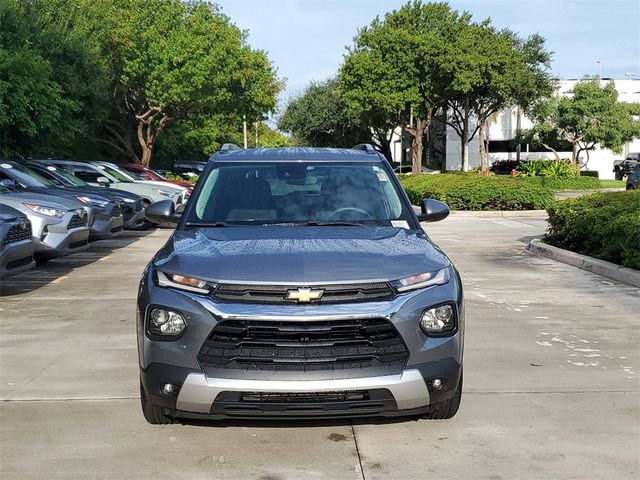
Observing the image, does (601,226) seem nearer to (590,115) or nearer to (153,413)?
(153,413)

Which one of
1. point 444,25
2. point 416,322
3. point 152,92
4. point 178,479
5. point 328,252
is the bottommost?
point 178,479

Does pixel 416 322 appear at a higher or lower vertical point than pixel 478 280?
higher

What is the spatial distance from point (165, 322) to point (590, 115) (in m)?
51.5

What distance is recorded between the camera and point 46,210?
1125 cm

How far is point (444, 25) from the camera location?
4516 cm

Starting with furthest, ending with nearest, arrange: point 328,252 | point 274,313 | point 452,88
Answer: point 452,88 → point 328,252 → point 274,313

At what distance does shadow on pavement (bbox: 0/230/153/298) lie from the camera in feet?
35.0

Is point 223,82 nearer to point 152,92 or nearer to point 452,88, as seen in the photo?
point 152,92

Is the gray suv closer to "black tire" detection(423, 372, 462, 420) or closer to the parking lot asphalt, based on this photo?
"black tire" detection(423, 372, 462, 420)

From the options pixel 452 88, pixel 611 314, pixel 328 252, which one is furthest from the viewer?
pixel 452 88

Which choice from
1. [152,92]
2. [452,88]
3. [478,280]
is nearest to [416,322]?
[478,280]

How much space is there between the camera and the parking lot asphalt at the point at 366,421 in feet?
14.2

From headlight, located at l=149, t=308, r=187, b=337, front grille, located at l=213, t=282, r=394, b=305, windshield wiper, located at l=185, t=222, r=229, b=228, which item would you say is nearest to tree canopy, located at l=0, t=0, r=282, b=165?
windshield wiper, located at l=185, t=222, r=229, b=228

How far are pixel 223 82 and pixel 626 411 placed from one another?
35.4 meters
